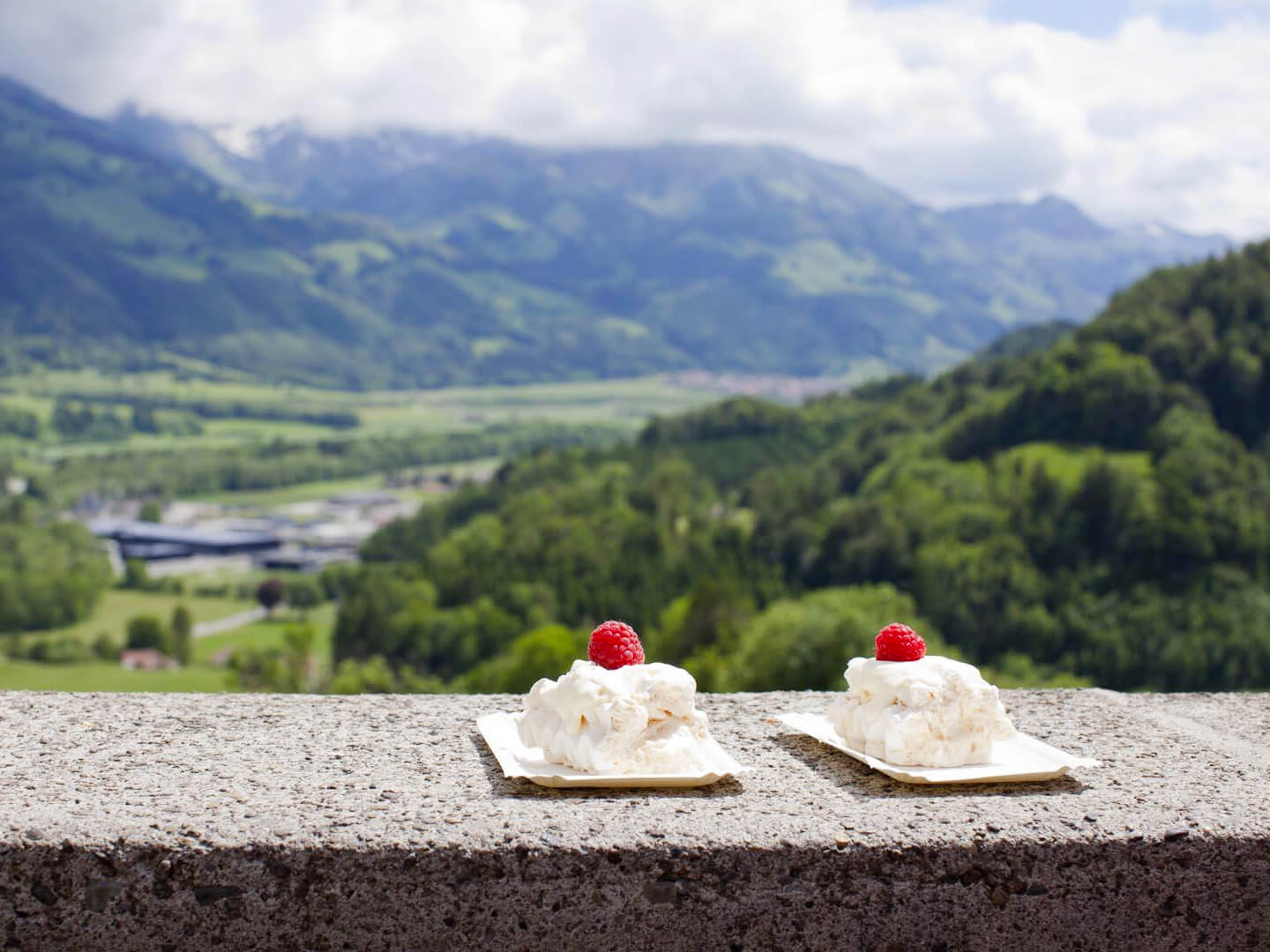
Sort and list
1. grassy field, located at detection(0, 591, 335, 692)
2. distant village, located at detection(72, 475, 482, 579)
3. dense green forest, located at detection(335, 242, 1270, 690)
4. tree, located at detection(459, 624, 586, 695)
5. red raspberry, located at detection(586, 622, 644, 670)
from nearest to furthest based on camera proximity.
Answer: red raspberry, located at detection(586, 622, 644, 670) < tree, located at detection(459, 624, 586, 695) < dense green forest, located at detection(335, 242, 1270, 690) < grassy field, located at detection(0, 591, 335, 692) < distant village, located at detection(72, 475, 482, 579)

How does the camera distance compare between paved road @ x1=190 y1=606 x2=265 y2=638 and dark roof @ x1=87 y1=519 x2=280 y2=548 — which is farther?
dark roof @ x1=87 y1=519 x2=280 y2=548

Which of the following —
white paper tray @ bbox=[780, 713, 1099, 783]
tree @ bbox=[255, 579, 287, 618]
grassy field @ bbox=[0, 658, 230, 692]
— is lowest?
grassy field @ bbox=[0, 658, 230, 692]

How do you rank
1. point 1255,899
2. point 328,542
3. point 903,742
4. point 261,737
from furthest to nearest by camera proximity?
point 328,542, point 261,737, point 903,742, point 1255,899

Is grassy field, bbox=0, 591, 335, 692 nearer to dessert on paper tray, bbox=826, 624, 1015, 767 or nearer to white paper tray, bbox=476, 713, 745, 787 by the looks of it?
white paper tray, bbox=476, 713, 745, 787

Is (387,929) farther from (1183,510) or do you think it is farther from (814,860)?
(1183,510)

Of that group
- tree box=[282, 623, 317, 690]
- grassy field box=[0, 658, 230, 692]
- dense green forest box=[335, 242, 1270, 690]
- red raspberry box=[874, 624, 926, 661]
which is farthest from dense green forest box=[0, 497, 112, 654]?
red raspberry box=[874, 624, 926, 661]

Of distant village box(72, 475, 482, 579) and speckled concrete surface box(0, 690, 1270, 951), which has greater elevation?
speckled concrete surface box(0, 690, 1270, 951)

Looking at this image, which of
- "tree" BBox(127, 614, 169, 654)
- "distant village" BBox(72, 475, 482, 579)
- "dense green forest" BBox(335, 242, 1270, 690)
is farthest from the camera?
"distant village" BBox(72, 475, 482, 579)

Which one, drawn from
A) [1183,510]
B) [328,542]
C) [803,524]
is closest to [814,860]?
[1183,510]
